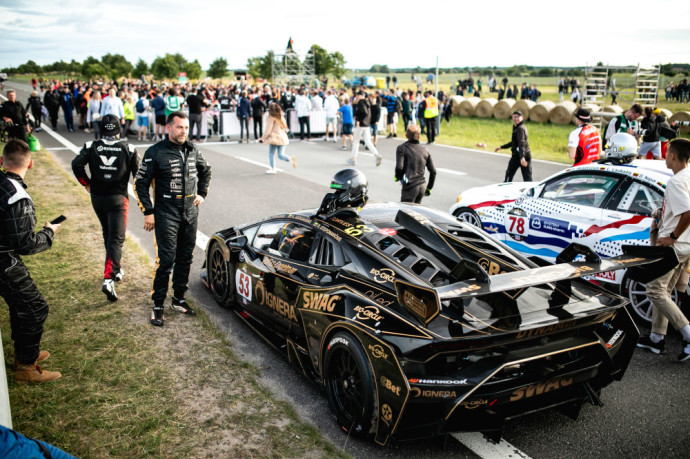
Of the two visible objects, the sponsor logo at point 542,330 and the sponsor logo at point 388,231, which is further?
the sponsor logo at point 388,231

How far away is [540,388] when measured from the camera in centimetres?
314

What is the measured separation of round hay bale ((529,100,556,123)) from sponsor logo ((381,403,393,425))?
2518 cm

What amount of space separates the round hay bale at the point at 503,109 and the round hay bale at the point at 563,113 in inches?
114

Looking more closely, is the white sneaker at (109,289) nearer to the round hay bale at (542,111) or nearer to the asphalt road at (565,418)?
the asphalt road at (565,418)

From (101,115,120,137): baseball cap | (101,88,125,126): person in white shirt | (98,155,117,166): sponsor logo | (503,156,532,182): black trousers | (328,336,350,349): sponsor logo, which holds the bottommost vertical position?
(328,336,350,349): sponsor logo

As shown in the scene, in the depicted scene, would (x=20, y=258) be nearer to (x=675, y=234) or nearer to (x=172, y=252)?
(x=172, y=252)

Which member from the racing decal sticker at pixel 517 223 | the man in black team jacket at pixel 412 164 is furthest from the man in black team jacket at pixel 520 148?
the racing decal sticker at pixel 517 223

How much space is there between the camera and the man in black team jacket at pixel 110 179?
562 centimetres

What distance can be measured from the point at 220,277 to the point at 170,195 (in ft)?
3.54

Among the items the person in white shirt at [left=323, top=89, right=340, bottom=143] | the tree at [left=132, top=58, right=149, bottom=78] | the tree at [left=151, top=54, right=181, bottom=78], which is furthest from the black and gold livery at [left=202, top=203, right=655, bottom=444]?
the tree at [left=132, top=58, right=149, bottom=78]

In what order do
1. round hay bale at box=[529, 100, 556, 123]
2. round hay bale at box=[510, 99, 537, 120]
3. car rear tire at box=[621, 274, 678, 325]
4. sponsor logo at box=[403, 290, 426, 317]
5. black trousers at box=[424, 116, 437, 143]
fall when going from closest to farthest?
sponsor logo at box=[403, 290, 426, 317] → car rear tire at box=[621, 274, 678, 325] → black trousers at box=[424, 116, 437, 143] → round hay bale at box=[529, 100, 556, 123] → round hay bale at box=[510, 99, 537, 120]

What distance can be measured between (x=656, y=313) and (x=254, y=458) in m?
3.71

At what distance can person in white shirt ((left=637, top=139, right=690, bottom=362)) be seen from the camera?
4.26m

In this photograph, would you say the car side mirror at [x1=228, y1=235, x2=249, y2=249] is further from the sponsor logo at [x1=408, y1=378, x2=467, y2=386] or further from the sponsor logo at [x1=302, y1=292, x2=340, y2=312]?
the sponsor logo at [x1=408, y1=378, x2=467, y2=386]
